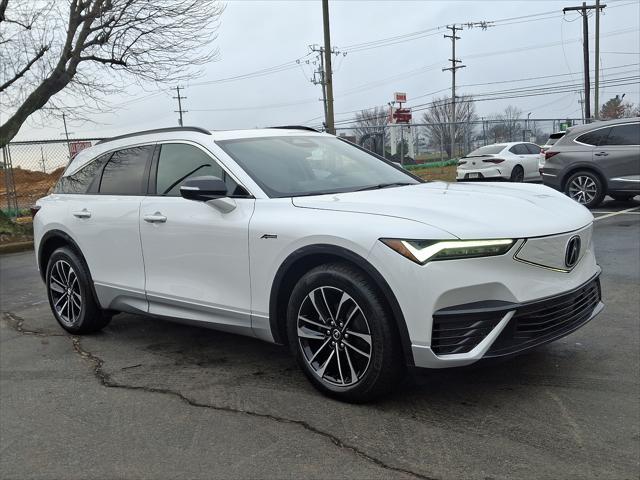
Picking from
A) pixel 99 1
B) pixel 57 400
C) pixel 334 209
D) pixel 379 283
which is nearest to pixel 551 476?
pixel 379 283

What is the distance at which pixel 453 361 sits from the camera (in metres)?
3.15

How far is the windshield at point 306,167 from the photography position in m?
4.10

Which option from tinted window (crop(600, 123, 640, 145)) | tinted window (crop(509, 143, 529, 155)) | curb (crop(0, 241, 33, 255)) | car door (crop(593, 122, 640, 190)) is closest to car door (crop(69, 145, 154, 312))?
curb (crop(0, 241, 33, 255))

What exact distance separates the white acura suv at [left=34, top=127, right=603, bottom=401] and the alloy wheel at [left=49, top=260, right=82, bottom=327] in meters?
0.10

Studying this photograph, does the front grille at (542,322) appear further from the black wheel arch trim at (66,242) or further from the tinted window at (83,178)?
the tinted window at (83,178)

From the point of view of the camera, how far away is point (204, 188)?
3896 mm

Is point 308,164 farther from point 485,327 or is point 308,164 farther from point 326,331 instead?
point 485,327

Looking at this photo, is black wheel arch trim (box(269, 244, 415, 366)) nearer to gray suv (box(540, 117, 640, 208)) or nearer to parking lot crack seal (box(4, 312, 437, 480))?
parking lot crack seal (box(4, 312, 437, 480))

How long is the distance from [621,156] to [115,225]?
9733mm

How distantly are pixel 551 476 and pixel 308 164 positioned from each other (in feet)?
8.29

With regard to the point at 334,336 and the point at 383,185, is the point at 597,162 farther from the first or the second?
the point at 334,336

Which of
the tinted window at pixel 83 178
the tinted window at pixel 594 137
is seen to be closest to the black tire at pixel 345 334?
the tinted window at pixel 83 178

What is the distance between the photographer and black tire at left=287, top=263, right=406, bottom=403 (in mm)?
3312

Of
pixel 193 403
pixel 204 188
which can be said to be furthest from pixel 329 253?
pixel 193 403
